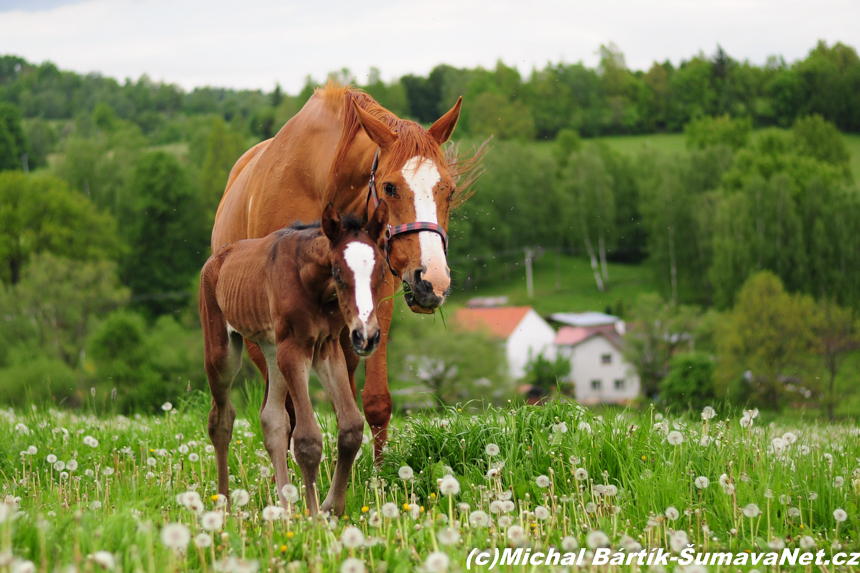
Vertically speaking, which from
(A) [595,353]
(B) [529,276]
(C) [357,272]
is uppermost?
(C) [357,272]

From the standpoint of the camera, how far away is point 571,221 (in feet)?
260

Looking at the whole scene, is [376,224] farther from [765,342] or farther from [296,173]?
[765,342]

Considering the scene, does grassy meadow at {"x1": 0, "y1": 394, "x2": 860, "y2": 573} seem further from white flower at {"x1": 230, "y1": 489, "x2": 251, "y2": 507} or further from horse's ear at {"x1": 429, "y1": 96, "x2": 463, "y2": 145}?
horse's ear at {"x1": 429, "y1": 96, "x2": 463, "y2": 145}

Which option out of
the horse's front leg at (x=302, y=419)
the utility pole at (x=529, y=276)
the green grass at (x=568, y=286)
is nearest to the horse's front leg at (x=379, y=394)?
the horse's front leg at (x=302, y=419)

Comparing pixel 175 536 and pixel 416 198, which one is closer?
pixel 175 536

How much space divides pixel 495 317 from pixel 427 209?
71.5 meters

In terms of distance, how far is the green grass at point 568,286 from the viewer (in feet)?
261

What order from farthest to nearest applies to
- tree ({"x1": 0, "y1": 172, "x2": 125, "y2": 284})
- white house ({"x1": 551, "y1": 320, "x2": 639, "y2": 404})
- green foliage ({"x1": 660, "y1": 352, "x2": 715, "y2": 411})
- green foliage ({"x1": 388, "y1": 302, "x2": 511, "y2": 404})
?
white house ({"x1": 551, "y1": 320, "x2": 639, "y2": 404}), tree ({"x1": 0, "y1": 172, "x2": 125, "y2": 284}), green foliage ({"x1": 388, "y1": 302, "x2": 511, "y2": 404}), green foliage ({"x1": 660, "y1": 352, "x2": 715, "y2": 411})

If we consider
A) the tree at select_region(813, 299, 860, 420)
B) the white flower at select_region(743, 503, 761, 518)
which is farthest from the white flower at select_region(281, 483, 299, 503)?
the tree at select_region(813, 299, 860, 420)

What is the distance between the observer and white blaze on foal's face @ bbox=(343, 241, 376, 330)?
4062 millimetres

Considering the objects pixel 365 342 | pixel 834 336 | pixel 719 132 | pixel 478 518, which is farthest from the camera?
pixel 719 132

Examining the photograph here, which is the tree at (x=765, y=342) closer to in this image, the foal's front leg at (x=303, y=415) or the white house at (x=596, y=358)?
the white house at (x=596, y=358)

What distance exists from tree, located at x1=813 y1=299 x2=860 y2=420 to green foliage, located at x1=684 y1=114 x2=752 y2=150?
35.1 meters

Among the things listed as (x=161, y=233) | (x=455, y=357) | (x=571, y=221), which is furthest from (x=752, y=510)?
(x=571, y=221)
